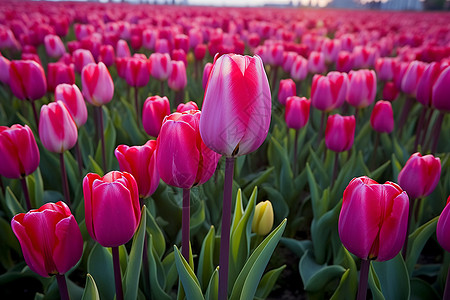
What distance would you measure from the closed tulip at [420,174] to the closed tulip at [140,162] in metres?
0.87

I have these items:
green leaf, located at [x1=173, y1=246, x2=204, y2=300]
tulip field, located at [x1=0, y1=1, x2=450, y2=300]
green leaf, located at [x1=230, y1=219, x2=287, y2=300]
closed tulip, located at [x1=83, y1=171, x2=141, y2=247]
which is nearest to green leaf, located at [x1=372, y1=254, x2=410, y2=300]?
tulip field, located at [x1=0, y1=1, x2=450, y2=300]

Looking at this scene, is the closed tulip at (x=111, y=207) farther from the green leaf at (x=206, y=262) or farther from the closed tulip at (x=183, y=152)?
the green leaf at (x=206, y=262)

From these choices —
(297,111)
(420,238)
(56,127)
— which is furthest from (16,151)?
(420,238)

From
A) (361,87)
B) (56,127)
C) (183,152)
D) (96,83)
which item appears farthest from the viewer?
(361,87)

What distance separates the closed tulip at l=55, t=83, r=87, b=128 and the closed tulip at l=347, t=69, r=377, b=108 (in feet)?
4.97

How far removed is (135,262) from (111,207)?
0.27 metres

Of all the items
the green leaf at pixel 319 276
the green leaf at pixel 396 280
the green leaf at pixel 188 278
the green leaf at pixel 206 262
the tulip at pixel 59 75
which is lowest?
the green leaf at pixel 319 276

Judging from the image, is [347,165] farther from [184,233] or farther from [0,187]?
[0,187]

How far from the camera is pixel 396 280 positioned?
1.34 metres

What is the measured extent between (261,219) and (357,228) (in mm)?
602

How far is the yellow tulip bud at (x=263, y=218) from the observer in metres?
1.48

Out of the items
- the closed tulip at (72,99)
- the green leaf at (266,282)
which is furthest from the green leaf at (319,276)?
the closed tulip at (72,99)

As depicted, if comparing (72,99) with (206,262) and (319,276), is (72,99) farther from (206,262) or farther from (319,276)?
(319,276)

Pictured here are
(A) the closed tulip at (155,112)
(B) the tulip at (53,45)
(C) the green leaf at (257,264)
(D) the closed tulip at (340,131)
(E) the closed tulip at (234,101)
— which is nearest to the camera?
(E) the closed tulip at (234,101)
